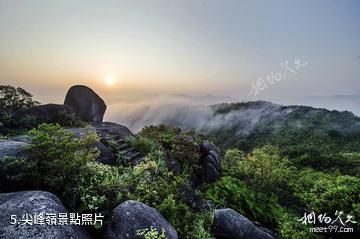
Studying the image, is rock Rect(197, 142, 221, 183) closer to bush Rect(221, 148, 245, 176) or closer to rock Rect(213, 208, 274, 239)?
bush Rect(221, 148, 245, 176)

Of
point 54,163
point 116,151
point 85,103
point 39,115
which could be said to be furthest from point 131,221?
point 85,103

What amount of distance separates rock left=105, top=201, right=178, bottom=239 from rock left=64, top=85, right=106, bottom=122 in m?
15.3

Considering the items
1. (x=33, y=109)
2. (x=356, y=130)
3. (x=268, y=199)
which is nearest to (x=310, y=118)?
(x=356, y=130)

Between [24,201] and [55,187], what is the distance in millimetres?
973

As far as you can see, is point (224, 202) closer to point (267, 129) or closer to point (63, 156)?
point (63, 156)

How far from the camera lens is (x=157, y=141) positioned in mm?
13898

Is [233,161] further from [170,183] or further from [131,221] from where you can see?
[131,221]

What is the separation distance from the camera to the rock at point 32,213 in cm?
438

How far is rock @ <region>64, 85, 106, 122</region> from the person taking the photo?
20172 mm

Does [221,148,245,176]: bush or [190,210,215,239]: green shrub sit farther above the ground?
[190,210,215,239]: green shrub

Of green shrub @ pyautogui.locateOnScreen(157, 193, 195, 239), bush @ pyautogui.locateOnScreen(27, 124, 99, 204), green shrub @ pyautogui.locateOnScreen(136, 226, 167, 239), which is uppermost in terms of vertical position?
bush @ pyautogui.locateOnScreen(27, 124, 99, 204)

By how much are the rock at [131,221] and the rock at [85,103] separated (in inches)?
604

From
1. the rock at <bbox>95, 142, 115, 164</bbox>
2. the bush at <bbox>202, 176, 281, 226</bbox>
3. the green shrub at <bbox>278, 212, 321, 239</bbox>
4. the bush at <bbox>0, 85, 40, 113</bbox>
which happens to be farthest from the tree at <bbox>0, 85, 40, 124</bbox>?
the green shrub at <bbox>278, 212, 321, 239</bbox>

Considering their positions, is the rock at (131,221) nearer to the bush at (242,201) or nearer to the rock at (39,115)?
the bush at (242,201)
